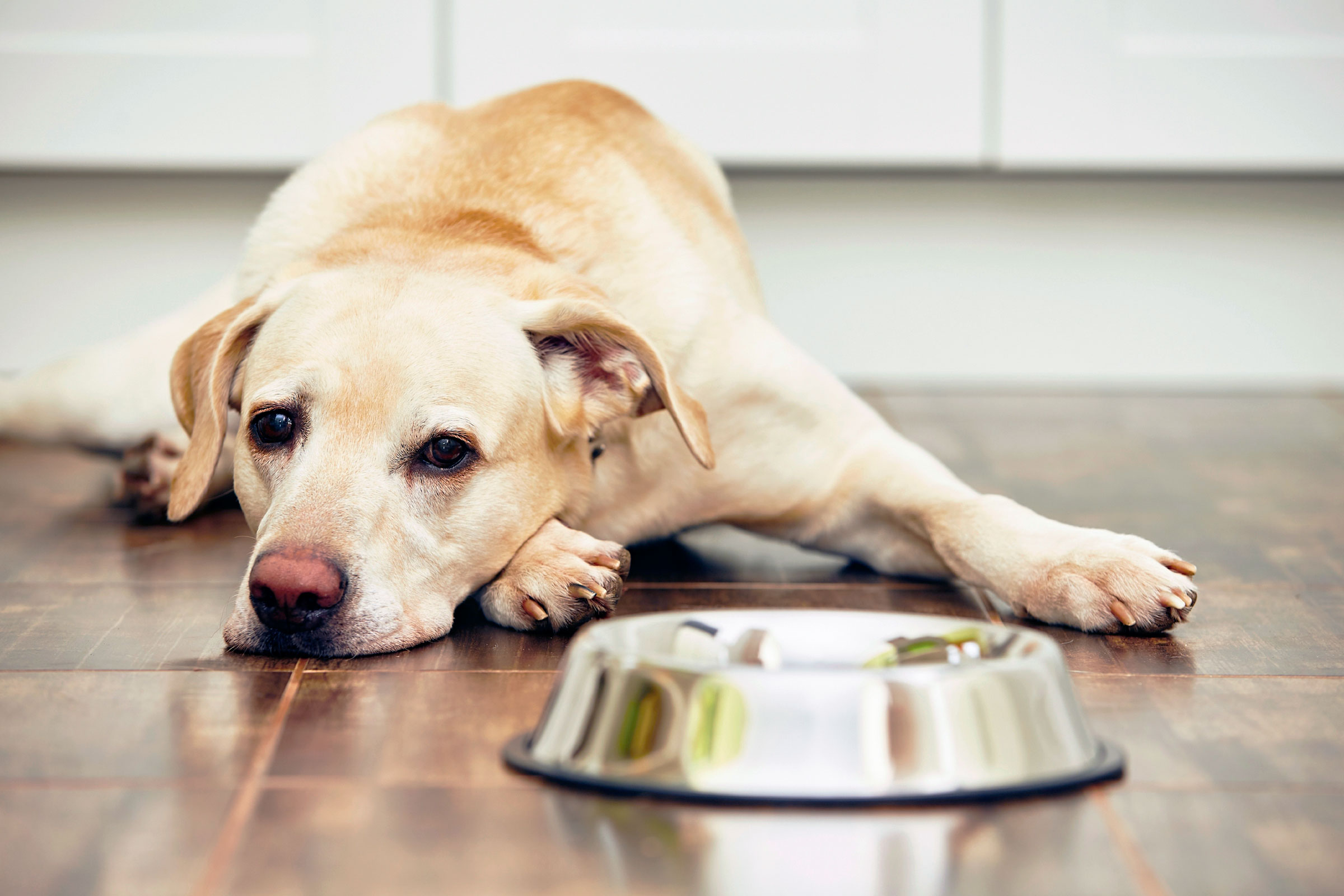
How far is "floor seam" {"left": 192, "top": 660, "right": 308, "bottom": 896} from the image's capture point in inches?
41.2

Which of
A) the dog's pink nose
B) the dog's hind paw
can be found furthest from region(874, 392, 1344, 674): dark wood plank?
the dog's hind paw

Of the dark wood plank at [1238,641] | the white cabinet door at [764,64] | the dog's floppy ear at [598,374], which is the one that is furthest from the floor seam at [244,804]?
the white cabinet door at [764,64]

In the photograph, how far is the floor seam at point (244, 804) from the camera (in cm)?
105

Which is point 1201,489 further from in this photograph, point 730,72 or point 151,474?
point 151,474

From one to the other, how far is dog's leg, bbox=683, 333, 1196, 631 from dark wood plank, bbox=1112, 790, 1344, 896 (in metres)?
0.57

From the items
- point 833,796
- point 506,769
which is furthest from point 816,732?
point 506,769

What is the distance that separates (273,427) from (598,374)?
43 cm

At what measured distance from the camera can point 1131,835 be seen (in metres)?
1.12

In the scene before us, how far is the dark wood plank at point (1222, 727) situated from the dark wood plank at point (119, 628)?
3.05ft

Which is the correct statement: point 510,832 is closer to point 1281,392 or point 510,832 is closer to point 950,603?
point 950,603

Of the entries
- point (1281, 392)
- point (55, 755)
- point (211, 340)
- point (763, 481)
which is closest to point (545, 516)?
point (763, 481)

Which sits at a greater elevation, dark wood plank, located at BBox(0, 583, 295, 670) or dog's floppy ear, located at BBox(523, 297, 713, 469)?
dog's floppy ear, located at BBox(523, 297, 713, 469)

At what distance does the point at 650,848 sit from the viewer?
1082 mm

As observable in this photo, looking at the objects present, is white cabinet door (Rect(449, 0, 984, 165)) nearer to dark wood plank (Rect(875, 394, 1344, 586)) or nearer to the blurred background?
the blurred background
